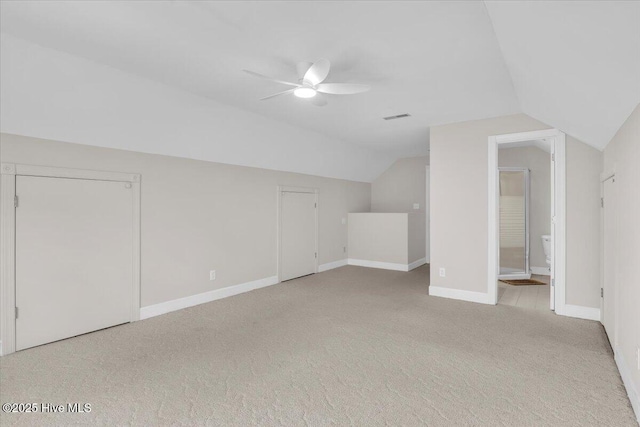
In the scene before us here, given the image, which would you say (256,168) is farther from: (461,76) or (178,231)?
(461,76)

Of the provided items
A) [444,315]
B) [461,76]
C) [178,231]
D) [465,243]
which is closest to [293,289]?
[178,231]

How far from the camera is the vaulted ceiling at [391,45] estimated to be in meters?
1.61

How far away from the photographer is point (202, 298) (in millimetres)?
4270

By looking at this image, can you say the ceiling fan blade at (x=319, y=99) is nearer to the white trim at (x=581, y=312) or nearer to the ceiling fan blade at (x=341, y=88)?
the ceiling fan blade at (x=341, y=88)

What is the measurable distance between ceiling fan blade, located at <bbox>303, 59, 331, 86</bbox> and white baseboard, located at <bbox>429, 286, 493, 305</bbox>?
335cm

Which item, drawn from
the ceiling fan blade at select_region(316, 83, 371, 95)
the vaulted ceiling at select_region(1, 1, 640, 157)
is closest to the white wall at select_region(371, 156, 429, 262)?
the vaulted ceiling at select_region(1, 1, 640, 157)

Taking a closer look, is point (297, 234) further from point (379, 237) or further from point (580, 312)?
point (580, 312)

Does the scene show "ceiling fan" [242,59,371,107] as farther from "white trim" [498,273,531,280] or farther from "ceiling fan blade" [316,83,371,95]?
"white trim" [498,273,531,280]

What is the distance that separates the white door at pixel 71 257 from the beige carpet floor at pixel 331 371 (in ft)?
0.66

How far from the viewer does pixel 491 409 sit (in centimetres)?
203

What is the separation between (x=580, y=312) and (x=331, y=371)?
3062 millimetres

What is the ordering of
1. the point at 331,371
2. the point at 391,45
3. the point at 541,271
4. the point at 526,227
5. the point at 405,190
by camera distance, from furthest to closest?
the point at 405,190
the point at 541,271
the point at 526,227
the point at 331,371
the point at 391,45

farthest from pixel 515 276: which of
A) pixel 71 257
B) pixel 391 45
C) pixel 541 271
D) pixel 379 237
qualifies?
pixel 71 257

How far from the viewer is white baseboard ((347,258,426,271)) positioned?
21.1ft
